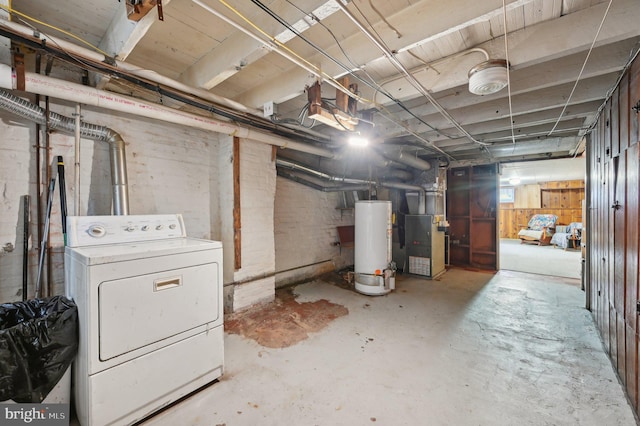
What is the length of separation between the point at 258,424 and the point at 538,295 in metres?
4.38

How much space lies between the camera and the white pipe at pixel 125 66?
1.55 m

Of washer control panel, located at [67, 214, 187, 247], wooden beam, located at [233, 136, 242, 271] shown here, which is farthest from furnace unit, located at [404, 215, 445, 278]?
washer control panel, located at [67, 214, 187, 247]

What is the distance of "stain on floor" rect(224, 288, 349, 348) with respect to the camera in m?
2.59

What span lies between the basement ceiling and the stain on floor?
215 cm

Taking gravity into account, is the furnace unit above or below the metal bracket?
below

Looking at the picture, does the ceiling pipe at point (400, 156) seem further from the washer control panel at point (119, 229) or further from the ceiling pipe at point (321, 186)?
the washer control panel at point (119, 229)

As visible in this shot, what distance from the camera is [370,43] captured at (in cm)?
185

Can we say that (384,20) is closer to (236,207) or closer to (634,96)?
(634,96)

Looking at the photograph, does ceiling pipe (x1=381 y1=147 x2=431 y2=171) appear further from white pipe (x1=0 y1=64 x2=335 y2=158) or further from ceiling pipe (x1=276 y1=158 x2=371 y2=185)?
white pipe (x1=0 y1=64 x2=335 y2=158)

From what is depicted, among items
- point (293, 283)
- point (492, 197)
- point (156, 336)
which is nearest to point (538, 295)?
point (492, 197)

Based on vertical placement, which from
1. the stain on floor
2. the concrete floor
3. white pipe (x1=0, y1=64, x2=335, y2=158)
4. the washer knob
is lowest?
the concrete floor

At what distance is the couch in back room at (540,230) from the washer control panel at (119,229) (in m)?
11.2

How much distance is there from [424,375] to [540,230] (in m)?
10.2

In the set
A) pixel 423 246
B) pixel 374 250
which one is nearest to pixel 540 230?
pixel 423 246
